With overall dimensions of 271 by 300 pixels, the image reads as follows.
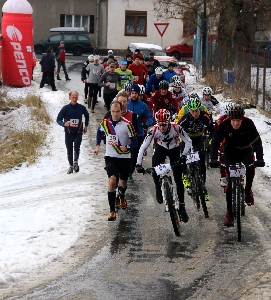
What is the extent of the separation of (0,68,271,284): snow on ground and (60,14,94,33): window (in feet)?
131

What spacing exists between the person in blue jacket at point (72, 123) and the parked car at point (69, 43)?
38.1m

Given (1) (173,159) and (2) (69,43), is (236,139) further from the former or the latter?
→ (2) (69,43)

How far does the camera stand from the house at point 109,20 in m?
58.9

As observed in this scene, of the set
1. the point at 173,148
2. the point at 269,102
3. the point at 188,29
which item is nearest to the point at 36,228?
the point at 173,148

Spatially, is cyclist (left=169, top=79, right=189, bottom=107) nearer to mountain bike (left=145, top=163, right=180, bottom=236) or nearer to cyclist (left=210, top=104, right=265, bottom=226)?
cyclist (left=210, top=104, right=265, bottom=226)

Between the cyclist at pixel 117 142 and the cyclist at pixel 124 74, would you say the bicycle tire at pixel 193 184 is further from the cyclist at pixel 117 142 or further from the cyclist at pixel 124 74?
the cyclist at pixel 124 74

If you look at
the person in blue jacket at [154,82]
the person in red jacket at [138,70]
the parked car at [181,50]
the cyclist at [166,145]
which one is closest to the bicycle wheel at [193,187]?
the cyclist at [166,145]

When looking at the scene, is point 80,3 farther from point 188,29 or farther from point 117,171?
point 117,171

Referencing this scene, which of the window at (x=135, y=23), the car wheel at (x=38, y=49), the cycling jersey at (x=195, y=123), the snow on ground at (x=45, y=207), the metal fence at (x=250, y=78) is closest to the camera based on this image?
the snow on ground at (x=45, y=207)

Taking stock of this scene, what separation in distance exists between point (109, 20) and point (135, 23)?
6.33 ft

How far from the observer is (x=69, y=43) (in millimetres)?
54375

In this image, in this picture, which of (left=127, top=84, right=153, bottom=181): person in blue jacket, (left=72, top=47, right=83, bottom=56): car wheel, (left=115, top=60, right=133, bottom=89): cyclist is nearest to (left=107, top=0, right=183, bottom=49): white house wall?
(left=72, top=47, right=83, bottom=56): car wheel

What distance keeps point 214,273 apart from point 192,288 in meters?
0.65

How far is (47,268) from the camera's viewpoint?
9867mm
